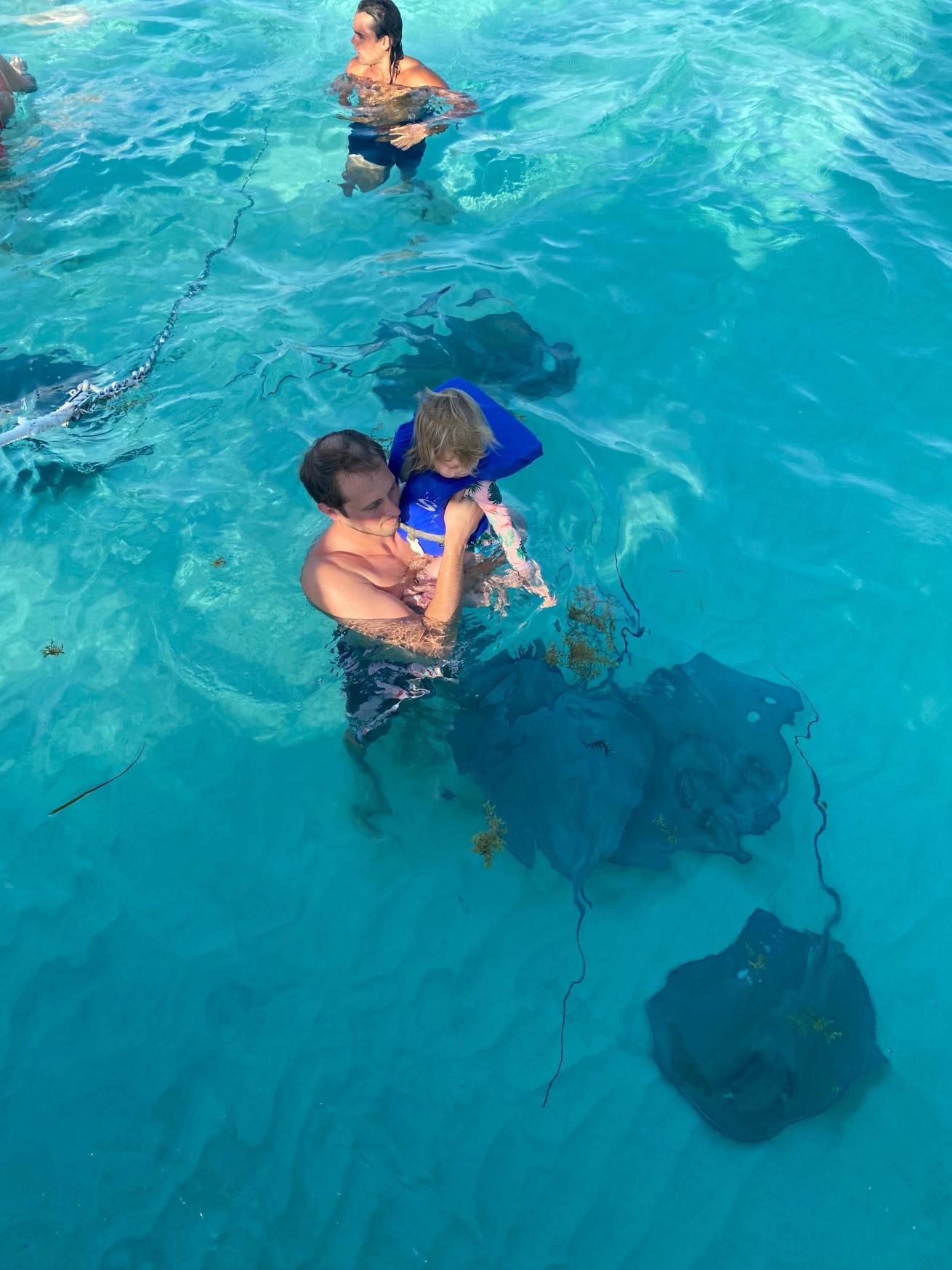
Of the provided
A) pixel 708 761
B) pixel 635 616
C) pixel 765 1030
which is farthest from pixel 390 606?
pixel 765 1030

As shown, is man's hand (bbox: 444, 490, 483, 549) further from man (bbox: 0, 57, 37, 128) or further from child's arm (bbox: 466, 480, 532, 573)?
man (bbox: 0, 57, 37, 128)

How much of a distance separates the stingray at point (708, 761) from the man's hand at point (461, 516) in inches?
61.4

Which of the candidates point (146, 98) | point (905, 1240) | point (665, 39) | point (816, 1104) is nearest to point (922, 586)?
point (816, 1104)

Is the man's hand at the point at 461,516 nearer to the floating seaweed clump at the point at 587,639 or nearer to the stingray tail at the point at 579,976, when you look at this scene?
the floating seaweed clump at the point at 587,639

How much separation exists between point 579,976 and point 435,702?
1583 mm

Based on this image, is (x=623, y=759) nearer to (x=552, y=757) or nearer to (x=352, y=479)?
(x=552, y=757)

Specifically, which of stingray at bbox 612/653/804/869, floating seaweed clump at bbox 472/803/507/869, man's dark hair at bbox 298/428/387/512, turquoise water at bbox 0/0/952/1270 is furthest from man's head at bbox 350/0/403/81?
floating seaweed clump at bbox 472/803/507/869

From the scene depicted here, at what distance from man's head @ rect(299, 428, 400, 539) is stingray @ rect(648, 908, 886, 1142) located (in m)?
2.56

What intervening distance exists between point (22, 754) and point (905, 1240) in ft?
15.2

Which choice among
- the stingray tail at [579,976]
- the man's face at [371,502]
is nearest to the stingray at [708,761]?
the stingray tail at [579,976]

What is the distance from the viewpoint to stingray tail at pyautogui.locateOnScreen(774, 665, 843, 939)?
435 centimetres

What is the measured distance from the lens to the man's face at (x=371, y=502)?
396cm

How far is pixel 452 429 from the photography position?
3795 mm

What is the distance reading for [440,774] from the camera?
15.4 feet
